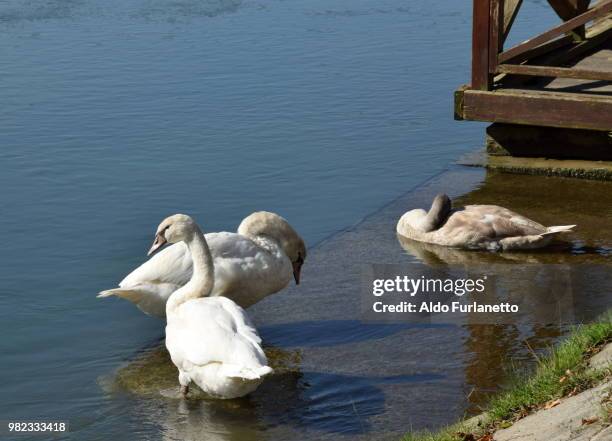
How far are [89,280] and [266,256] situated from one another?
214 cm

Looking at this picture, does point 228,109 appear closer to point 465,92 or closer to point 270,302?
point 465,92

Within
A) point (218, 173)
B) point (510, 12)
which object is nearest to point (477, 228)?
point (510, 12)

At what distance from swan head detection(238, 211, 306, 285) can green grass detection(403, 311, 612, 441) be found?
7.50 feet

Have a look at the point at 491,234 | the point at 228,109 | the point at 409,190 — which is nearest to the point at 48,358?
the point at 491,234

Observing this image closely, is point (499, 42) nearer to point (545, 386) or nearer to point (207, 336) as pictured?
point (207, 336)

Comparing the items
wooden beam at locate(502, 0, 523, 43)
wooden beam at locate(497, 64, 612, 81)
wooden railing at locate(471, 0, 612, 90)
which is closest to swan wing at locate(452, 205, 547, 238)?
wooden beam at locate(497, 64, 612, 81)

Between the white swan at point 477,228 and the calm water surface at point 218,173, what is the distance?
0.94 ft

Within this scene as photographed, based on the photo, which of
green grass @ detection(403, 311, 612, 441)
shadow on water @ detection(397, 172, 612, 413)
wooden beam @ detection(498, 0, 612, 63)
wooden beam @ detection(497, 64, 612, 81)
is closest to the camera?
green grass @ detection(403, 311, 612, 441)

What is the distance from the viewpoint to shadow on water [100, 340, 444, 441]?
6.61m

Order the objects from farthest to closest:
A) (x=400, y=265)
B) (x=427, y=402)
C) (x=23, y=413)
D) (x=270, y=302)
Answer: (x=400, y=265) → (x=270, y=302) → (x=23, y=413) → (x=427, y=402)

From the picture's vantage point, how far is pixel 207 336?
22.0ft

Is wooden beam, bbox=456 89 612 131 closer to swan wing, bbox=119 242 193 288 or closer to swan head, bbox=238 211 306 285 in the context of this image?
swan head, bbox=238 211 306 285

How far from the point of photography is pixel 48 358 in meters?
8.13

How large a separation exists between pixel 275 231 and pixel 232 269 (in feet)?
1.80
